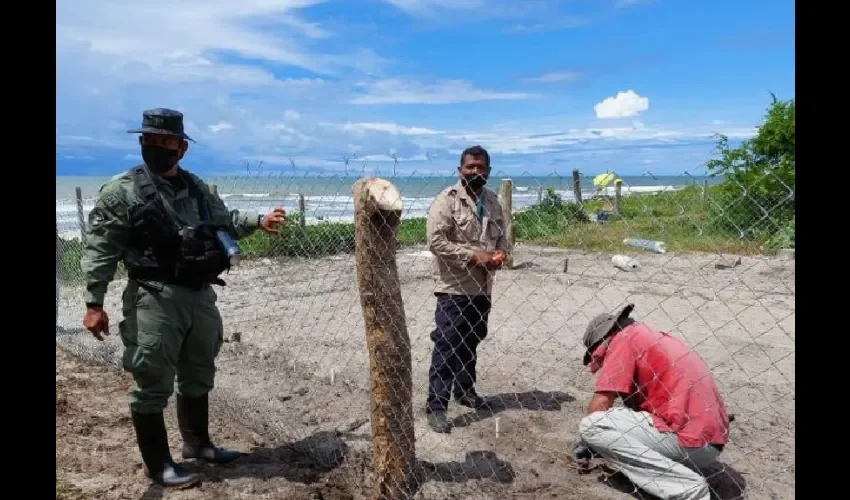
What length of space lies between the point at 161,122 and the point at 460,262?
1846 millimetres

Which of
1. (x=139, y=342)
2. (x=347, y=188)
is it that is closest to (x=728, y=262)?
(x=347, y=188)

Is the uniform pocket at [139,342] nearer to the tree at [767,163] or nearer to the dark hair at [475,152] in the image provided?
the dark hair at [475,152]

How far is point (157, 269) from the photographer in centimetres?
358

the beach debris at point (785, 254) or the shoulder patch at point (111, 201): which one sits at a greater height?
the shoulder patch at point (111, 201)

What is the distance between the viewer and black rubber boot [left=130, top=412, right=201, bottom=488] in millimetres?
3666

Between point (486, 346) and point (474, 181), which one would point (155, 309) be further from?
point (486, 346)

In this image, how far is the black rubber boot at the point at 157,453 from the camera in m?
3.67

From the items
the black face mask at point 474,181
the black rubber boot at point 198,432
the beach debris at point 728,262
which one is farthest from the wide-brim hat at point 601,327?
the beach debris at point 728,262

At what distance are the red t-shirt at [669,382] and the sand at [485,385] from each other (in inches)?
17.7

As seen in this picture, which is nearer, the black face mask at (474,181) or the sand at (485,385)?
the sand at (485,385)

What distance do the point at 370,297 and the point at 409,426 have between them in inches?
25.8

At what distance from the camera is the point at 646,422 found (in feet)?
11.2
